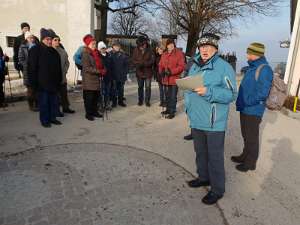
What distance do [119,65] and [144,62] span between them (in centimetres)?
67

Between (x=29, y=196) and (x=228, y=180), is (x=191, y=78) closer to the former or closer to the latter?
(x=228, y=180)

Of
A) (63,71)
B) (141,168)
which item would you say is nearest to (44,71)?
(63,71)

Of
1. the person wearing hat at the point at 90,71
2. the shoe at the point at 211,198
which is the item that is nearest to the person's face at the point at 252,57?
the shoe at the point at 211,198

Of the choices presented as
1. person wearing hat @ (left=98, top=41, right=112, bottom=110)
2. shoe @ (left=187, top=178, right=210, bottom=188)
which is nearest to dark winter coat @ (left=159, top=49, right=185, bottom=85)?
person wearing hat @ (left=98, top=41, right=112, bottom=110)

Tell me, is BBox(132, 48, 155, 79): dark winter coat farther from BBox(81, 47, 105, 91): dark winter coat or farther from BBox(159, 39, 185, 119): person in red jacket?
BBox(81, 47, 105, 91): dark winter coat

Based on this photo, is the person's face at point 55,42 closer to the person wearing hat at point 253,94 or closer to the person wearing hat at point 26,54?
the person wearing hat at point 26,54

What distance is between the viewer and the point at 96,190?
395 cm

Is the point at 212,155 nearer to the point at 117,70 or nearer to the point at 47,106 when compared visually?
the point at 47,106

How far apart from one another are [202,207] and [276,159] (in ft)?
7.34

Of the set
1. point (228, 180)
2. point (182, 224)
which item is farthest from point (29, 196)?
point (228, 180)

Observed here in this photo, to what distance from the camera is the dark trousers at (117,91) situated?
336 inches

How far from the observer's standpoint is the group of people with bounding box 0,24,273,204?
11.4 ft

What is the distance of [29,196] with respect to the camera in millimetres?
3754

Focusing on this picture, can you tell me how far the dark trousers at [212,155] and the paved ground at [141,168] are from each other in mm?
283
